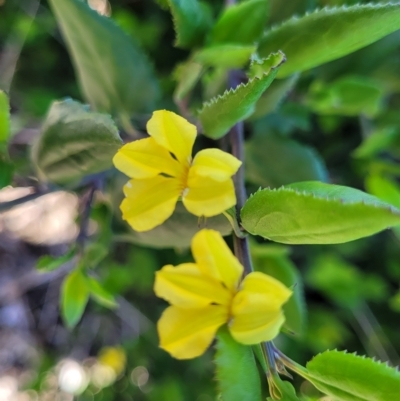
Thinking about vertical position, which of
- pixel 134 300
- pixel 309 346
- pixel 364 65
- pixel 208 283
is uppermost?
pixel 208 283

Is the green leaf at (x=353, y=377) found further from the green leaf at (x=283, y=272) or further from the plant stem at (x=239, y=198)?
the green leaf at (x=283, y=272)

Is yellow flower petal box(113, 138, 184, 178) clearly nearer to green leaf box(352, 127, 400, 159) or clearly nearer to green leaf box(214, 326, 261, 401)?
green leaf box(214, 326, 261, 401)

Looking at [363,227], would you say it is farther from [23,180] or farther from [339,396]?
[23,180]

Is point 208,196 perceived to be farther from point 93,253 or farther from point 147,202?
point 93,253

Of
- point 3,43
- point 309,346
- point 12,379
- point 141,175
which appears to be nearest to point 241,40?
point 141,175

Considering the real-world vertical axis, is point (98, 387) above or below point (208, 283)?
below

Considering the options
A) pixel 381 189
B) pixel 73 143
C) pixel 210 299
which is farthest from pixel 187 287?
pixel 381 189

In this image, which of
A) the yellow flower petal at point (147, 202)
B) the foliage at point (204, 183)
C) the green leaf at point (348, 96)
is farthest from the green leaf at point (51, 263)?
the green leaf at point (348, 96)
